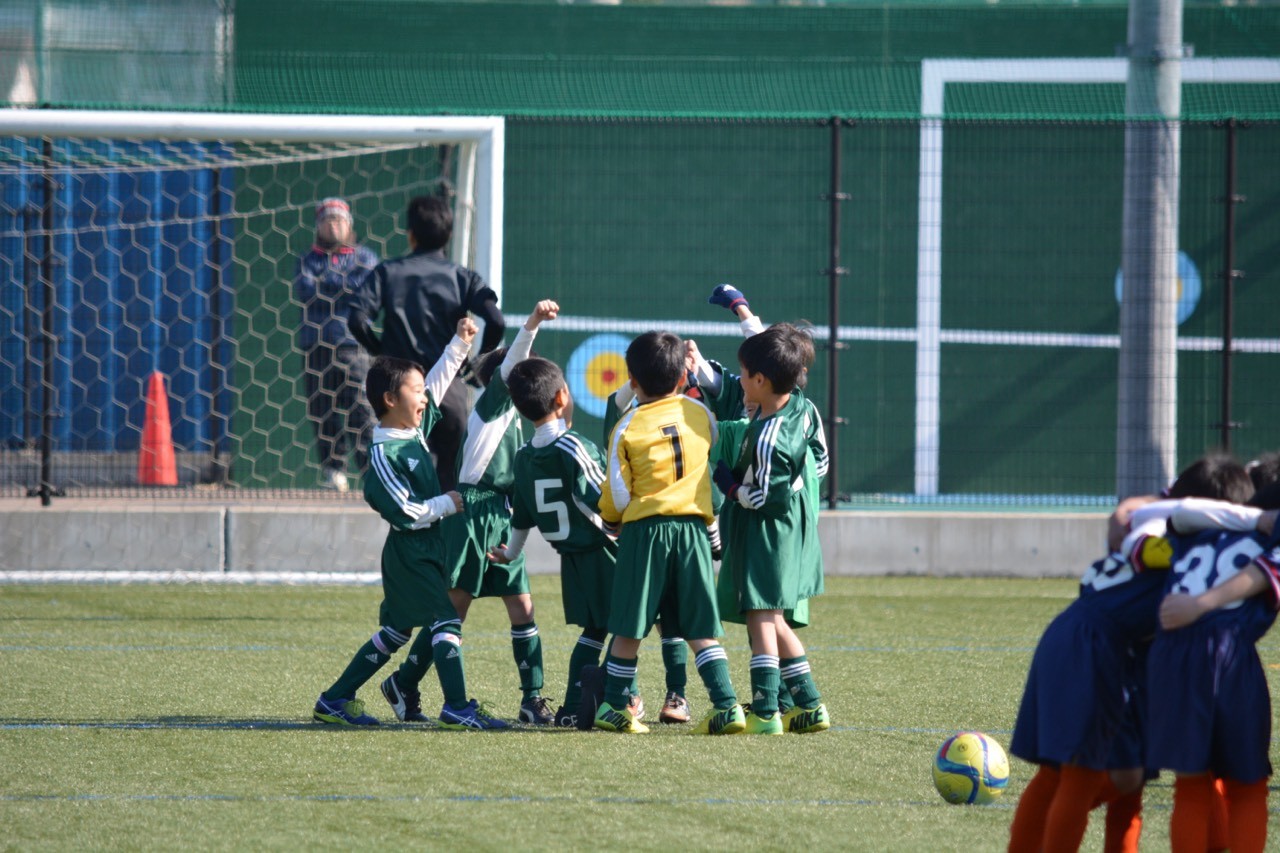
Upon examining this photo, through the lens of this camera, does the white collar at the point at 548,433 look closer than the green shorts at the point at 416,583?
No

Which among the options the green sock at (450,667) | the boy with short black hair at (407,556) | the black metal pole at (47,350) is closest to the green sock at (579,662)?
the boy with short black hair at (407,556)

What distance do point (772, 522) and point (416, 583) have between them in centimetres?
114

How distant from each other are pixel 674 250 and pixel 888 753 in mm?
6444

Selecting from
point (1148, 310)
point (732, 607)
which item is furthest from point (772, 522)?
point (1148, 310)

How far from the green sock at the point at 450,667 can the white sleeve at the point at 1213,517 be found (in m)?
2.47

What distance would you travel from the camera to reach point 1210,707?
3.28 metres

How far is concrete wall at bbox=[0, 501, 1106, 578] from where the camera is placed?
8.86 m

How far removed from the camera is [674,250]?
10.8 meters

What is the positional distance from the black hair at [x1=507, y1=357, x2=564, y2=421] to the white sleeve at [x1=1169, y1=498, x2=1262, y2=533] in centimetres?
236

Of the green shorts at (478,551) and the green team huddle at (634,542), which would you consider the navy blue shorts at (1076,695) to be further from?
the green shorts at (478,551)

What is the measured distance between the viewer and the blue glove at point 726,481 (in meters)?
5.05

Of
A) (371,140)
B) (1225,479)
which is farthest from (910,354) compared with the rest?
(1225,479)

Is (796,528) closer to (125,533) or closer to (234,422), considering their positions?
(125,533)

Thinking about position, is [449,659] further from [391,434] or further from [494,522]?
[391,434]
